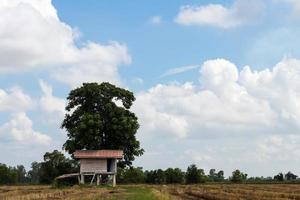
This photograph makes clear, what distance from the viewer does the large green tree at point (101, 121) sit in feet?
256

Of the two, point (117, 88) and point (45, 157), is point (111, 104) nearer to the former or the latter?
point (117, 88)

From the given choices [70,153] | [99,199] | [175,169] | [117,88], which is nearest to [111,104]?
[117,88]

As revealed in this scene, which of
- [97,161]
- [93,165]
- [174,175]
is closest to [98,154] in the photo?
[97,161]

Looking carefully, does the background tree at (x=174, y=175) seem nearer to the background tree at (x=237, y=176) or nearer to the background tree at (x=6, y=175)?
the background tree at (x=237, y=176)

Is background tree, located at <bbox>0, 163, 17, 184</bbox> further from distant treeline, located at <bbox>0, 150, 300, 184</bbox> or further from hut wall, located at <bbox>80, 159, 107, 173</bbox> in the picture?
hut wall, located at <bbox>80, 159, 107, 173</bbox>

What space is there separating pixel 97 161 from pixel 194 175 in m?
35.5

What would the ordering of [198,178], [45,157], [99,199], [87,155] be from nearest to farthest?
1. [99,199]
2. [87,155]
3. [45,157]
4. [198,178]

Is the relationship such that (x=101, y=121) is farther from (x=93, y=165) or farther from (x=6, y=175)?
(x=6, y=175)

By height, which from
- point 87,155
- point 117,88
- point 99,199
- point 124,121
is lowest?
point 99,199

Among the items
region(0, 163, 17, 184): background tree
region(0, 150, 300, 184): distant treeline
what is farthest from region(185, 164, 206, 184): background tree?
region(0, 163, 17, 184): background tree

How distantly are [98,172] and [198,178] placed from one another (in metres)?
35.1

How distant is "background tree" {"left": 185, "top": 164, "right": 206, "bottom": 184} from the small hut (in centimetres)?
3310

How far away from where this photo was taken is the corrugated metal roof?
242 feet

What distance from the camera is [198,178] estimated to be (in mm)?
106125
